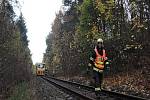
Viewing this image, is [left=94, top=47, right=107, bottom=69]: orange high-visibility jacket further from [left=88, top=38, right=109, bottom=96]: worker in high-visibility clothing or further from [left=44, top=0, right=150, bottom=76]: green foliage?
[left=44, top=0, right=150, bottom=76]: green foliage

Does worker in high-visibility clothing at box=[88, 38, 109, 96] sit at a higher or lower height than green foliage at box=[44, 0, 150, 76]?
lower

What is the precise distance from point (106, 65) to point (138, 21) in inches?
477

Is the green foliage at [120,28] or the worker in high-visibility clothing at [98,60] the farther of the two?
the green foliage at [120,28]

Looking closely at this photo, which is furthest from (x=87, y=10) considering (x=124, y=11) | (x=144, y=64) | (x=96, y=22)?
(x=144, y=64)

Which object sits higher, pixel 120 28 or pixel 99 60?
pixel 120 28

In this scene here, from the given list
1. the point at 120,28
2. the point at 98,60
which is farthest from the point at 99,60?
the point at 120,28

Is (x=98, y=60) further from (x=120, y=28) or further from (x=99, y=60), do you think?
(x=120, y=28)

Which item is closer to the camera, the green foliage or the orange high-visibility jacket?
the orange high-visibility jacket

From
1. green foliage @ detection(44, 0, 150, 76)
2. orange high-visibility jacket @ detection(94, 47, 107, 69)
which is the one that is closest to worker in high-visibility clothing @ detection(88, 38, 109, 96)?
orange high-visibility jacket @ detection(94, 47, 107, 69)

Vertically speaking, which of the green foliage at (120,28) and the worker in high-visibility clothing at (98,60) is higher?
the green foliage at (120,28)

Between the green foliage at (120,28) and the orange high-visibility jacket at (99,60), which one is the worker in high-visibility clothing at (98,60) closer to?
the orange high-visibility jacket at (99,60)

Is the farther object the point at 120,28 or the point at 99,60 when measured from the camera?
the point at 120,28

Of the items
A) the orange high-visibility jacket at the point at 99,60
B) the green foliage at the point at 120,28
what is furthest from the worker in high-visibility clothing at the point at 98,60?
the green foliage at the point at 120,28

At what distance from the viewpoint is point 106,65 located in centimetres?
1339
